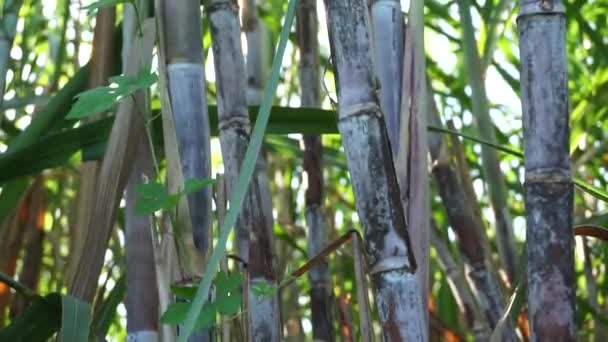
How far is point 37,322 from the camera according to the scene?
2.60ft

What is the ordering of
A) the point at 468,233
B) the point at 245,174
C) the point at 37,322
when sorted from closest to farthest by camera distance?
the point at 245,174
the point at 37,322
the point at 468,233

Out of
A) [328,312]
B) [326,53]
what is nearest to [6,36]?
[328,312]

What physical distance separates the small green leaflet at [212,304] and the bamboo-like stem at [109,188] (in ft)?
0.44

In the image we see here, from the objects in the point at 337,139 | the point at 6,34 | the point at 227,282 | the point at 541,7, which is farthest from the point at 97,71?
the point at 337,139

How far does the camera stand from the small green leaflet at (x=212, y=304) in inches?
26.2

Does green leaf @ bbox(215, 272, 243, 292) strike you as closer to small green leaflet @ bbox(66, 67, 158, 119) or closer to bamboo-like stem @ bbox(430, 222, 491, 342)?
small green leaflet @ bbox(66, 67, 158, 119)

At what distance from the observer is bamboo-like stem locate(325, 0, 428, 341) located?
0.61 m

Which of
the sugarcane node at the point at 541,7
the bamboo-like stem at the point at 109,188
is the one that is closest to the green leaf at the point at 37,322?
the bamboo-like stem at the point at 109,188

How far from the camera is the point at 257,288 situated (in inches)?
27.7

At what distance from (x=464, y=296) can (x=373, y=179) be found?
0.68 m

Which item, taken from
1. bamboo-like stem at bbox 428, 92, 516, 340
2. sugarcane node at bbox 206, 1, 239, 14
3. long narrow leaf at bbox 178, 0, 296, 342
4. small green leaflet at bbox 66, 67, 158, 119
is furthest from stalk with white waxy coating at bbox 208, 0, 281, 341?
bamboo-like stem at bbox 428, 92, 516, 340

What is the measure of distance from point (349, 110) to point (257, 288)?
0.47 ft

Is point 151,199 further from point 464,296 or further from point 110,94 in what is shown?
point 464,296

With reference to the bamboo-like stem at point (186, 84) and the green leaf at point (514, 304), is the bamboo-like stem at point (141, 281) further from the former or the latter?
the green leaf at point (514, 304)
